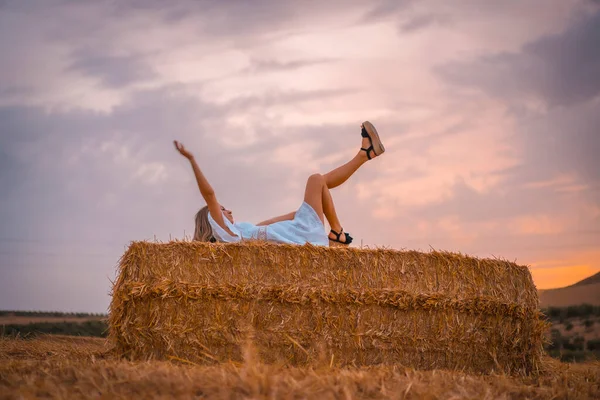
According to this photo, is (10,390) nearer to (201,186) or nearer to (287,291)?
(287,291)

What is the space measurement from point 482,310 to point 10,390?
15.4 ft

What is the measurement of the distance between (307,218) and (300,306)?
1.92 metres

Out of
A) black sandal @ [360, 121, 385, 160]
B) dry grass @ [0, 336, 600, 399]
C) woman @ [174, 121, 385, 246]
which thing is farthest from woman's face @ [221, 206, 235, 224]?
dry grass @ [0, 336, 600, 399]

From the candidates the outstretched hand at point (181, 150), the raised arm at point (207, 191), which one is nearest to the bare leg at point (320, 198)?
the raised arm at point (207, 191)

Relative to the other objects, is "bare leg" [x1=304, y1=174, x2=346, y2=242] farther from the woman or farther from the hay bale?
the hay bale

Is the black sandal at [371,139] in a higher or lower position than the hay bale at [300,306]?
higher

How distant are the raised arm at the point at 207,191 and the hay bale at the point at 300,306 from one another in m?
1.33

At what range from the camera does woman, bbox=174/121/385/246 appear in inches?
316

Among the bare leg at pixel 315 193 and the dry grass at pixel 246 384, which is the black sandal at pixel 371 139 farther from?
the dry grass at pixel 246 384

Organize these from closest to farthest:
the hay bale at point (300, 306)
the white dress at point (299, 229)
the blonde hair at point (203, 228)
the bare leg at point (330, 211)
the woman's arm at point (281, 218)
A: 1. the hay bale at point (300, 306)
2. the blonde hair at point (203, 228)
3. the white dress at point (299, 229)
4. the bare leg at point (330, 211)
5. the woman's arm at point (281, 218)

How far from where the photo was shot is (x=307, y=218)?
8.24 meters

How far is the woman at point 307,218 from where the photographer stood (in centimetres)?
802

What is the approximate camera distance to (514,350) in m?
7.30

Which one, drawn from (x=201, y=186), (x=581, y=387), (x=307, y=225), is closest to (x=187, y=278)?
(x=201, y=186)
